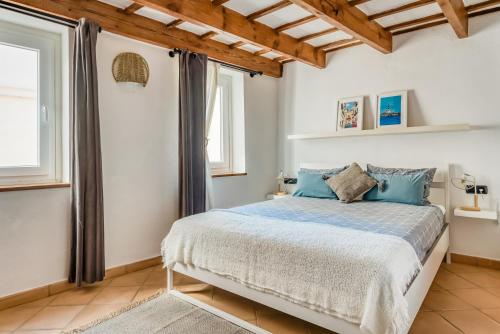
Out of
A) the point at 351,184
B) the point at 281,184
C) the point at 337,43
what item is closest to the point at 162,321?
the point at 351,184

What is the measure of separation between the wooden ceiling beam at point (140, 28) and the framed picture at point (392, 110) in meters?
1.61

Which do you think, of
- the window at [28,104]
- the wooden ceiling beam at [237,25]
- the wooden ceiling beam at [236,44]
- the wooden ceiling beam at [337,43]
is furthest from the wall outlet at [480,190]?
the window at [28,104]

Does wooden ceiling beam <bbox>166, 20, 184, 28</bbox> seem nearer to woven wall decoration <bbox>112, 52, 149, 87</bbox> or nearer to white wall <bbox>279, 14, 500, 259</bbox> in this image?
woven wall decoration <bbox>112, 52, 149, 87</bbox>

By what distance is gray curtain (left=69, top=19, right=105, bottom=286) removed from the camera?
2482 mm

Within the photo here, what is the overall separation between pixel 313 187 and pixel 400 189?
2.84 feet

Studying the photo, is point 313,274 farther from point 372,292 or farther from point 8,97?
point 8,97

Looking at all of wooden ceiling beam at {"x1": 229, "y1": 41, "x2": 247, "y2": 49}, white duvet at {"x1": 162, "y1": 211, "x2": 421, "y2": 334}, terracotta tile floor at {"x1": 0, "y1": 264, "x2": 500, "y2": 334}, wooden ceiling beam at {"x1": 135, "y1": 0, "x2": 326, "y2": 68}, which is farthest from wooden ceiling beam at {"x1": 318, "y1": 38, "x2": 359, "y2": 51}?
terracotta tile floor at {"x1": 0, "y1": 264, "x2": 500, "y2": 334}

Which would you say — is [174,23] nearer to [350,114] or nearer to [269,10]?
[269,10]

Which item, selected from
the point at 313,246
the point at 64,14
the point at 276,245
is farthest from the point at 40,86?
the point at 313,246

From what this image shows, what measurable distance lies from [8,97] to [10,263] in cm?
125

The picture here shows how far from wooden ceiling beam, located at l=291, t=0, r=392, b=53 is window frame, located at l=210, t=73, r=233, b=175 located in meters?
1.74

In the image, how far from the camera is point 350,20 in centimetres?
274

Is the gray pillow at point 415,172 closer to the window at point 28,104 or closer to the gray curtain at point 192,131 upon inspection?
the gray curtain at point 192,131

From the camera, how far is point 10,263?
7.55 feet
